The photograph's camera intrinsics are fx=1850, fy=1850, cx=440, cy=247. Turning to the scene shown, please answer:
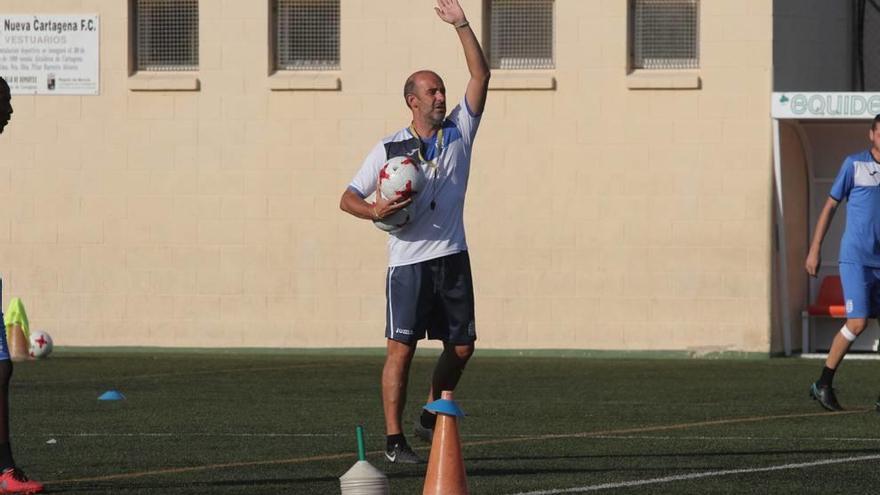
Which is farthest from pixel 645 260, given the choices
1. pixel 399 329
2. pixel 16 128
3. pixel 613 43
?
pixel 399 329

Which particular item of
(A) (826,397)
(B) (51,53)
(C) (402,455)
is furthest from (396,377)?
(B) (51,53)

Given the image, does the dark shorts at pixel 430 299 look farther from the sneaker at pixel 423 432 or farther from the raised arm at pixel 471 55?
the raised arm at pixel 471 55

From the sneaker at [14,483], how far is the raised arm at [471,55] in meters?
3.10

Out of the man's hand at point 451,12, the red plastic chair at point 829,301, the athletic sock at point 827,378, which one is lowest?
the athletic sock at point 827,378

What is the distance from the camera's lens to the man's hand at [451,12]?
9.75 metres

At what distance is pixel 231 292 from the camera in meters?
22.3

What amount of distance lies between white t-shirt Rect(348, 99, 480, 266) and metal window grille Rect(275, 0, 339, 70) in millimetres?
12493

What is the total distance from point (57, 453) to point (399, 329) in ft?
6.84

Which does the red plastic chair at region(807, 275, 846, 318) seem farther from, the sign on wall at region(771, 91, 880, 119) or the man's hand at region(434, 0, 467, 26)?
the man's hand at region(434, 0, 467, 26)

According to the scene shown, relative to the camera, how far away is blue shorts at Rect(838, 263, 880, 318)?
13281 mm

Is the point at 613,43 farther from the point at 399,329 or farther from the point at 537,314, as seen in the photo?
the point at 399,329

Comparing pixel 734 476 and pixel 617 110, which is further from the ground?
pixel 617 110

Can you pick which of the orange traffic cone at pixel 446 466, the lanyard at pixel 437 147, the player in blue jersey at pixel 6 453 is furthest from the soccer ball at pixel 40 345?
the orange traffic cone at pixel 446 466

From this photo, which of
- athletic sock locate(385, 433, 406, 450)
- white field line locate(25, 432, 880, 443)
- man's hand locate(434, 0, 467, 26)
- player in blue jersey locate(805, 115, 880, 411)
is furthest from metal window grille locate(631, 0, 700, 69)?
athletic sock locate(385, 433, 406, 450)
